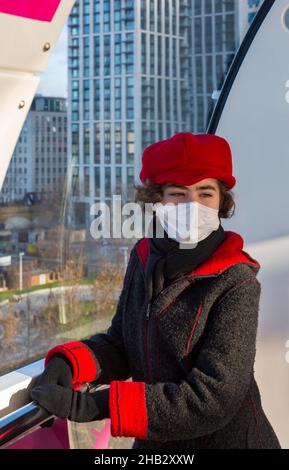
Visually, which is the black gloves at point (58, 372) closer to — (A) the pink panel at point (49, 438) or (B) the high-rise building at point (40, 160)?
(A) the pink panel at point (49, 438)

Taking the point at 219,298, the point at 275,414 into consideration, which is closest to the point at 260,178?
the point at 275,414

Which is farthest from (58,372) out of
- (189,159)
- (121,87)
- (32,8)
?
(121,87)

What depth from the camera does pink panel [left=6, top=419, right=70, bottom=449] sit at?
1021mm

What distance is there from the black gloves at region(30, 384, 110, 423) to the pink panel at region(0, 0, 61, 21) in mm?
443

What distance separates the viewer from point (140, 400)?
26.5 inches

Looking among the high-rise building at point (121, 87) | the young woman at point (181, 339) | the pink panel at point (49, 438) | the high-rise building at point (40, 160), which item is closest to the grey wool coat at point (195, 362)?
the young woman at point (181, 339)

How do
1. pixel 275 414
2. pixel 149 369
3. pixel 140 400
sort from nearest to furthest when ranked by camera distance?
pixel 140 400, pixel 149 369, pixel 275 414

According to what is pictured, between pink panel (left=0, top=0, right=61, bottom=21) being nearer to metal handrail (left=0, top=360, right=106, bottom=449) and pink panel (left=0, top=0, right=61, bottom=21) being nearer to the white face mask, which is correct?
the white face mask

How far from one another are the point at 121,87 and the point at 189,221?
25.2m

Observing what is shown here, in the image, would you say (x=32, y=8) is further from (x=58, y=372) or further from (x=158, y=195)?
(x=58, y=372)

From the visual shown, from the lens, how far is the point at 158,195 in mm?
823

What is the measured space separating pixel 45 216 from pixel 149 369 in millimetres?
22525
